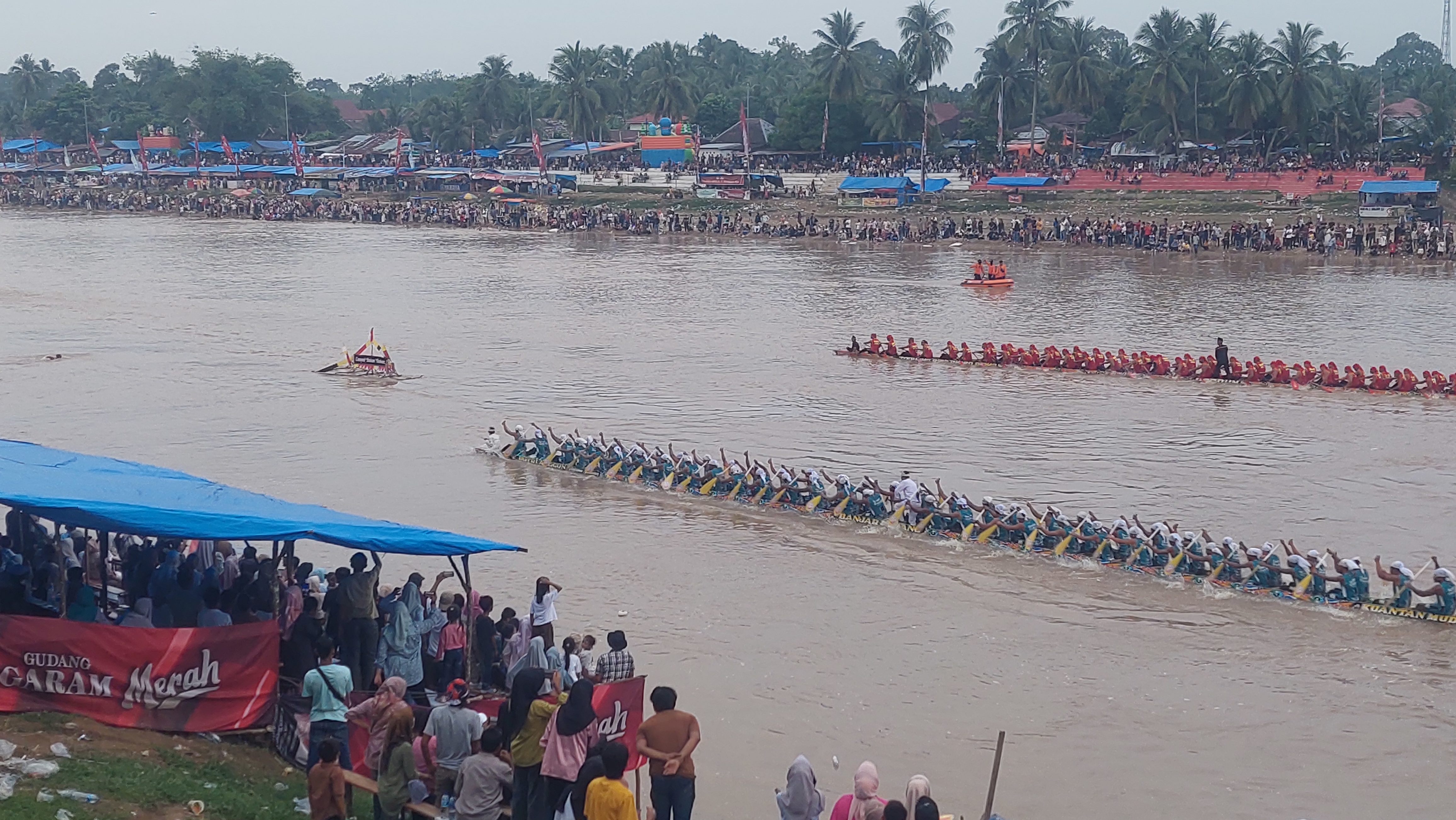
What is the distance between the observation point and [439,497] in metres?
22.7

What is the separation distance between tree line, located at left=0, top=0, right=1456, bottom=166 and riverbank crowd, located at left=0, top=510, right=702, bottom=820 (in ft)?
203

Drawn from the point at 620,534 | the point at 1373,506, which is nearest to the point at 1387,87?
the point at 1373,506

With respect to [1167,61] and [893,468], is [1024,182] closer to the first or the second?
[1167,61]

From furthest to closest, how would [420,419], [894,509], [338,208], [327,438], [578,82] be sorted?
1. [578,82]
2. [338,208]
3. [420,419]
4. [327,438]
5. [894,509]

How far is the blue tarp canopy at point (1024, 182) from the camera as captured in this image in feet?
Answer: 223

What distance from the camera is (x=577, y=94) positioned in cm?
9100

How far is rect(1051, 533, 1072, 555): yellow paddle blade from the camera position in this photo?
1870cm

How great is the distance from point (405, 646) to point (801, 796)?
355 cm

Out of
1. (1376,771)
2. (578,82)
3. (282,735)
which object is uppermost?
(578,82)

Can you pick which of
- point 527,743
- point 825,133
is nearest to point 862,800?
point 527,743

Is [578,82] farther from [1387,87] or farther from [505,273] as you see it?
[1387,87]

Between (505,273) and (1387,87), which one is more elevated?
(1387,87)

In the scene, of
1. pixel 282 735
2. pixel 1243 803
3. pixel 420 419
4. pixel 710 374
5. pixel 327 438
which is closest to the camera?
pixel 282 735

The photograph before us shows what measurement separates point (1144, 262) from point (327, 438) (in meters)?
36.0
